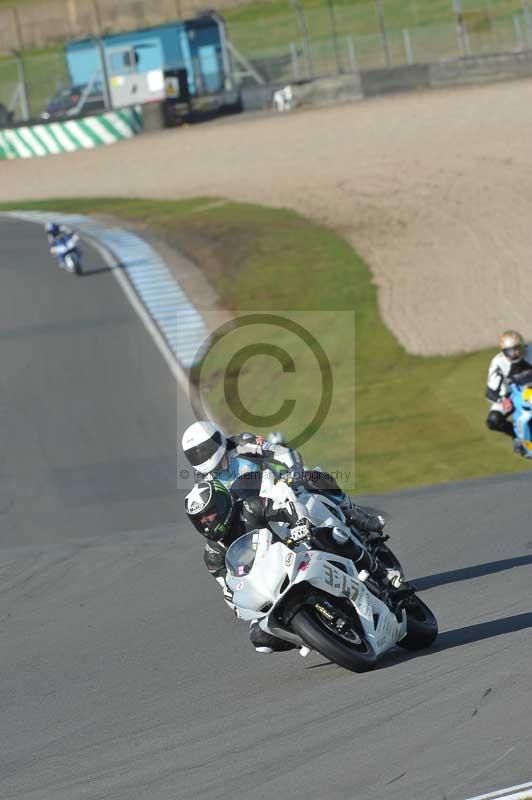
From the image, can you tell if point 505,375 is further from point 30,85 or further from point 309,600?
point 30,85

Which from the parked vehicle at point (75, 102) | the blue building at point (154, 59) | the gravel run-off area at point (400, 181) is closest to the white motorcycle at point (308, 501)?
the gravel run-off area at point (400, 181)

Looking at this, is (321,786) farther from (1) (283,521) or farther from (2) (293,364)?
(2) (293,364)

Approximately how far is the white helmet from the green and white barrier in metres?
35.3

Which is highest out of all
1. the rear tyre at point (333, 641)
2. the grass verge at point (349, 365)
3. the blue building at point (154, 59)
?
the blue building at point (154, 59)

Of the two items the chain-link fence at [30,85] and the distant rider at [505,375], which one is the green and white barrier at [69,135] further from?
the distant rider at [505,375]

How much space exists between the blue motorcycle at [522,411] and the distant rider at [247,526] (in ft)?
22.4

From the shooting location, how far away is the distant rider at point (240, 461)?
7.60 m

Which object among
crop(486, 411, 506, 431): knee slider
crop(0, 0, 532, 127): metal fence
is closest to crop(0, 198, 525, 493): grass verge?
crop(486, 411, 506, 431): knee slider

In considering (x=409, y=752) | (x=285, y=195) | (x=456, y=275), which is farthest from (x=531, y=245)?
(x=409, y=752)

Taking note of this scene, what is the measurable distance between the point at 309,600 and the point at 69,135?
37052mm

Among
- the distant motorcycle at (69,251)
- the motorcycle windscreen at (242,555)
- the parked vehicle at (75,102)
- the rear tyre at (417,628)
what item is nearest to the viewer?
the motorcycle windscreen at (242,555)

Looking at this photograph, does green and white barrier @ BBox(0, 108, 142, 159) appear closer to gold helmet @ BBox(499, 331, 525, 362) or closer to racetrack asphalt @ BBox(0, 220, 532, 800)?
racetrack asphalt @ BBox(0, 220, 532, 800)

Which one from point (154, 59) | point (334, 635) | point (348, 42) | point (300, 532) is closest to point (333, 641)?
point (334, 635)

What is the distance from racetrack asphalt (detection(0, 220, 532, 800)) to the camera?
559 centimetres
